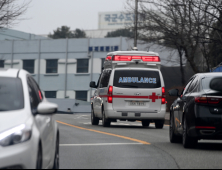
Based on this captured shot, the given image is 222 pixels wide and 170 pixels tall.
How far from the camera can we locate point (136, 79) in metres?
17.7

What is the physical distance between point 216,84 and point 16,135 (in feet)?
19.4

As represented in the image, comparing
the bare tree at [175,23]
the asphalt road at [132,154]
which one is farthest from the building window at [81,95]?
the asphalt road at [132,154]

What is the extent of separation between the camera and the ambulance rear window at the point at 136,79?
17.6 m

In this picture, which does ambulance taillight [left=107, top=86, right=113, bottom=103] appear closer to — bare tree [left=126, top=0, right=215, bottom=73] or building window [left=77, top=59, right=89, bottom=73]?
bare tree [left=126, top=0, right=215, bottom=73]

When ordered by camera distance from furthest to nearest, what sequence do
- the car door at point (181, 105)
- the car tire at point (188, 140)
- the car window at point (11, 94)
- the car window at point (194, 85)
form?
the car door at point (181, 105)
the car window at point (194, 85)
the car tire at point (188, 140)
the car window at point (11, 94)

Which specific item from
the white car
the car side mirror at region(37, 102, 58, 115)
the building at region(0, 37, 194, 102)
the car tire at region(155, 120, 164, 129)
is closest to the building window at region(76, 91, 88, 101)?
the building at region(0, 37, 194, 102)

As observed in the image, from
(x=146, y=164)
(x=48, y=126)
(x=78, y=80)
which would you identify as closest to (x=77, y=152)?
(x=146, y=164)

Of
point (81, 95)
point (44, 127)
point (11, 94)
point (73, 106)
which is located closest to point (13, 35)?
point (81, 95)

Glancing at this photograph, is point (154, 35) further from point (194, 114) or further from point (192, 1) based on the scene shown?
point (194, 114)

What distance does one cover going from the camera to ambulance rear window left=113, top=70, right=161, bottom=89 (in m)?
17.6

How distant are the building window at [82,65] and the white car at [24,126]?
46.5 m

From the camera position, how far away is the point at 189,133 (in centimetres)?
1050

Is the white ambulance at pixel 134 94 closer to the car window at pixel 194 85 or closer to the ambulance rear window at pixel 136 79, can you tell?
the ambulance rear window at pixel 136 79

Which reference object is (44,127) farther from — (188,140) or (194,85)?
(194,85)
